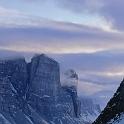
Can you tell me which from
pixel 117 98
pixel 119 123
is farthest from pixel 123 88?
pixel 119 123

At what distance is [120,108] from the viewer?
82.7 metres

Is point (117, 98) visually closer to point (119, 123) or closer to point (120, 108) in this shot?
point (120, 108)

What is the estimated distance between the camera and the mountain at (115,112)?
8003 cm

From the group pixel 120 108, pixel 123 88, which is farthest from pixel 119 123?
pixel 123 88

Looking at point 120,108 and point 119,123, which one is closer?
point 119,123

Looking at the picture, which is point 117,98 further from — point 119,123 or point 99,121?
point 119,123

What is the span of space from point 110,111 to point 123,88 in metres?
4.88

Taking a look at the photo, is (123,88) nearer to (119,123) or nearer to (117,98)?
(117,98)

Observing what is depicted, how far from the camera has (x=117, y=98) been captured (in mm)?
86750

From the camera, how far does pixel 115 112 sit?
8269 centimetres

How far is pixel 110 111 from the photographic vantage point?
84688 millimetres

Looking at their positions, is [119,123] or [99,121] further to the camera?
[99,121]

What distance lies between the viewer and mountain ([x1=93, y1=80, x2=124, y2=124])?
80.0 m

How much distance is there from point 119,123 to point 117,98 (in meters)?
9.59
